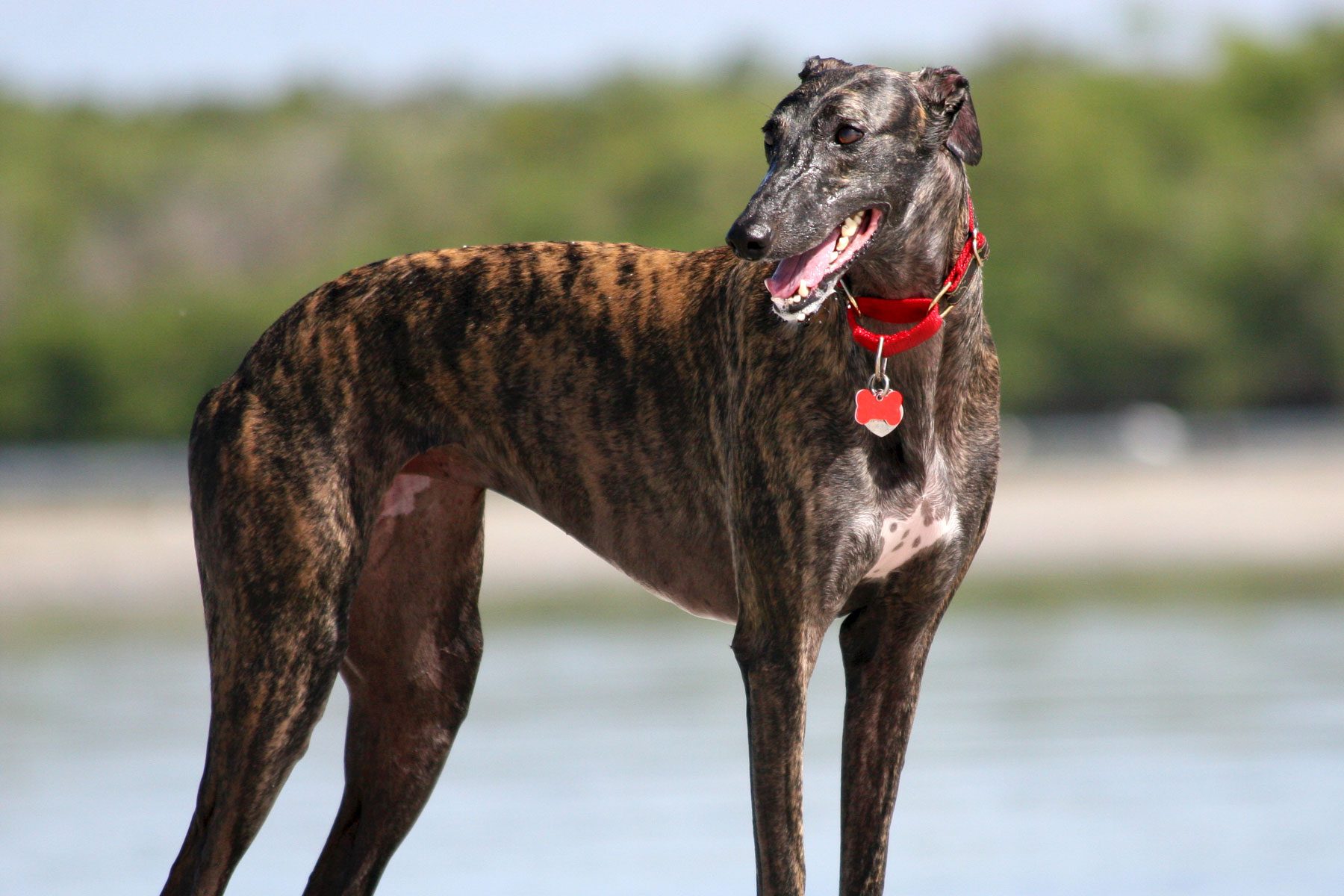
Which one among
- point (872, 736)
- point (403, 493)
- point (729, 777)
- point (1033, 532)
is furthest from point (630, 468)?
point (1033, 532)

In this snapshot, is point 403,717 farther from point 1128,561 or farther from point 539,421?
point 1128,561

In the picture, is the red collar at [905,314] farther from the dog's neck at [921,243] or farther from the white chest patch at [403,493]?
the white chest patch at [403,493]

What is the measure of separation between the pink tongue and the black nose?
0.08 m

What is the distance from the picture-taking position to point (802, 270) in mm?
3543

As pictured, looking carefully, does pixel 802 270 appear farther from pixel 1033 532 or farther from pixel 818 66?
pixel 1033 532

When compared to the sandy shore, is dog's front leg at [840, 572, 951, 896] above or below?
below

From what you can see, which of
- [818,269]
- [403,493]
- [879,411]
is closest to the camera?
[818,269]

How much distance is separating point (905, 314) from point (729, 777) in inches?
156

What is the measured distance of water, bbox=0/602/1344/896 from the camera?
19.1ft

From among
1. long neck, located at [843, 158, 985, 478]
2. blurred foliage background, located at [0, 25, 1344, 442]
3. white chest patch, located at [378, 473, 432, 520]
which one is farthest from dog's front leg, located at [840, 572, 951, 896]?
blurred foliage background, located at [0, 25, 1344, 442]

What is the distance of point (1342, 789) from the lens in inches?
266

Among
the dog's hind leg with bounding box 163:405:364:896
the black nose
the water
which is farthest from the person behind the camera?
the water

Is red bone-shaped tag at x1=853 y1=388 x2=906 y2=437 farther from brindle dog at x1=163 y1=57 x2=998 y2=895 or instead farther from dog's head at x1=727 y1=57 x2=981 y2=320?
dog's head at x1=727 y1=57 x2=981 y2=320

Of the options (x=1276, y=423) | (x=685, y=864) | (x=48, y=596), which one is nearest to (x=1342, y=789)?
(x=685, y=864)
